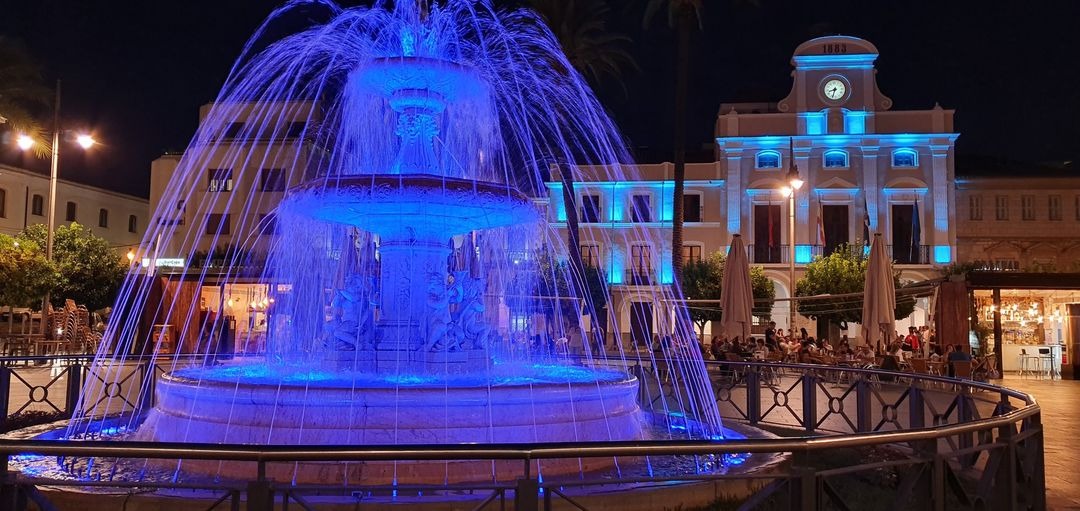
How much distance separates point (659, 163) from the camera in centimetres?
5050

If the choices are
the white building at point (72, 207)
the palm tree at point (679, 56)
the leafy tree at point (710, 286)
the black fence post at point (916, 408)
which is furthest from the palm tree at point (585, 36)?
the white building at point (72, 207)

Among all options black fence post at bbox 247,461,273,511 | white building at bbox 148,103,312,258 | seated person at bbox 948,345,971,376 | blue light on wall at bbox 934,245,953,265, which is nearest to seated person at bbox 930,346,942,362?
seated person at bbox 948,345,971,376

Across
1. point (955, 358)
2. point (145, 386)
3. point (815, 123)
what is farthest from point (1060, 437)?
point (815, 123)

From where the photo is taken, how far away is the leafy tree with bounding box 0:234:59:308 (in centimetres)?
3048

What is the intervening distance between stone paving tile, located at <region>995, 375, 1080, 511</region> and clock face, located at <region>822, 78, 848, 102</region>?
84.1ft

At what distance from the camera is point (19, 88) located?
94.0 feet

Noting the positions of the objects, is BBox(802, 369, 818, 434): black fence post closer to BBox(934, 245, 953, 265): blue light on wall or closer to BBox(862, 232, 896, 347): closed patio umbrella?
BBox(862, 232, 896, 347): closed patio umbrella

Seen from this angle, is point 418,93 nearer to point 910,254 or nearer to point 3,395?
point 3,395

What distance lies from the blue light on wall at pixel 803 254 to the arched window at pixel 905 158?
22.7 feet

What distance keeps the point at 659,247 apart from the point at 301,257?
35.8 metres

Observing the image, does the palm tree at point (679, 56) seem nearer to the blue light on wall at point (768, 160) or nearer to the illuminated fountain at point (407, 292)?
the illuminated fountain at point (407, 292)

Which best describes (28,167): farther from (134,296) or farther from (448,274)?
(448,274)

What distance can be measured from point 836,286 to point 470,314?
1321 inches

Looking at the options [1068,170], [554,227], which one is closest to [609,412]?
[554,227]
